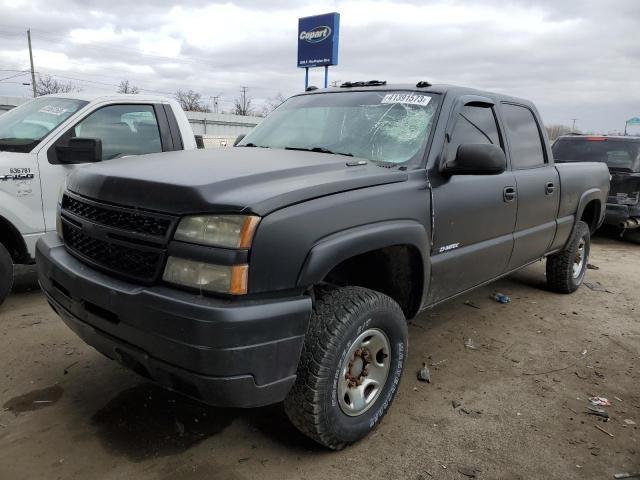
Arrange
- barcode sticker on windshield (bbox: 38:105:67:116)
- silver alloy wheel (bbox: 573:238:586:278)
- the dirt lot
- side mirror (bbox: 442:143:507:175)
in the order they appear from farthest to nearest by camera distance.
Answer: silver alloy wheel (bbox: 573:238:586:278)
barcode sticker on windshield (bbox: 38:105:67:116)
side mirror (bbox: 442:143:507:175)
the dirt lot

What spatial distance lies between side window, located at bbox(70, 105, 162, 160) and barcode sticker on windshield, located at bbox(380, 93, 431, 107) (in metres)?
2.60

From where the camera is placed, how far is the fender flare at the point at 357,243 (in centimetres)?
218

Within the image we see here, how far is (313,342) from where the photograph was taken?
234cm

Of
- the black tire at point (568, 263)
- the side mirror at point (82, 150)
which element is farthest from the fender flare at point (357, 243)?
the black tire at point (568, 263)

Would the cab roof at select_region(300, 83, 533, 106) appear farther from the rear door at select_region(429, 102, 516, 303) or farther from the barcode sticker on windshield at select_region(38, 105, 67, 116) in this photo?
the barcode sticker on windshield at select_region(38, 105, 67, 116)

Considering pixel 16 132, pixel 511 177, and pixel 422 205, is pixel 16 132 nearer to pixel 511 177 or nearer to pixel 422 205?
pixel 422 205

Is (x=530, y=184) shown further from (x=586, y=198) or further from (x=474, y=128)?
(x=586, y=198)

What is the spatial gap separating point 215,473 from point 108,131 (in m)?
3.54

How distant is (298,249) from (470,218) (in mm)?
1591

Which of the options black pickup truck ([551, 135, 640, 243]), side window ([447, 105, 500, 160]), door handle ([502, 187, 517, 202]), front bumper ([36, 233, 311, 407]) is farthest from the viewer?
black pickup truck ([551, 135, 640, 243])

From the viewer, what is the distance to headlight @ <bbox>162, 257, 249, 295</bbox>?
201cm

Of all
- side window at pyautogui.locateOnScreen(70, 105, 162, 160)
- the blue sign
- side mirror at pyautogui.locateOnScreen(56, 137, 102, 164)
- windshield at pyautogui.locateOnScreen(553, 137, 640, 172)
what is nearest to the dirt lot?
side mirror at pyautogui.locateOnScreen(56, 137, 102, 164)

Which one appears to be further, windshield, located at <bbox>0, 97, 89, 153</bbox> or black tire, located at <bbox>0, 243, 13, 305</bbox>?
windshield, located at <bbox>0, 97, 89, 153</bbox>

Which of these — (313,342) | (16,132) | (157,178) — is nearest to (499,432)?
(313,342)
